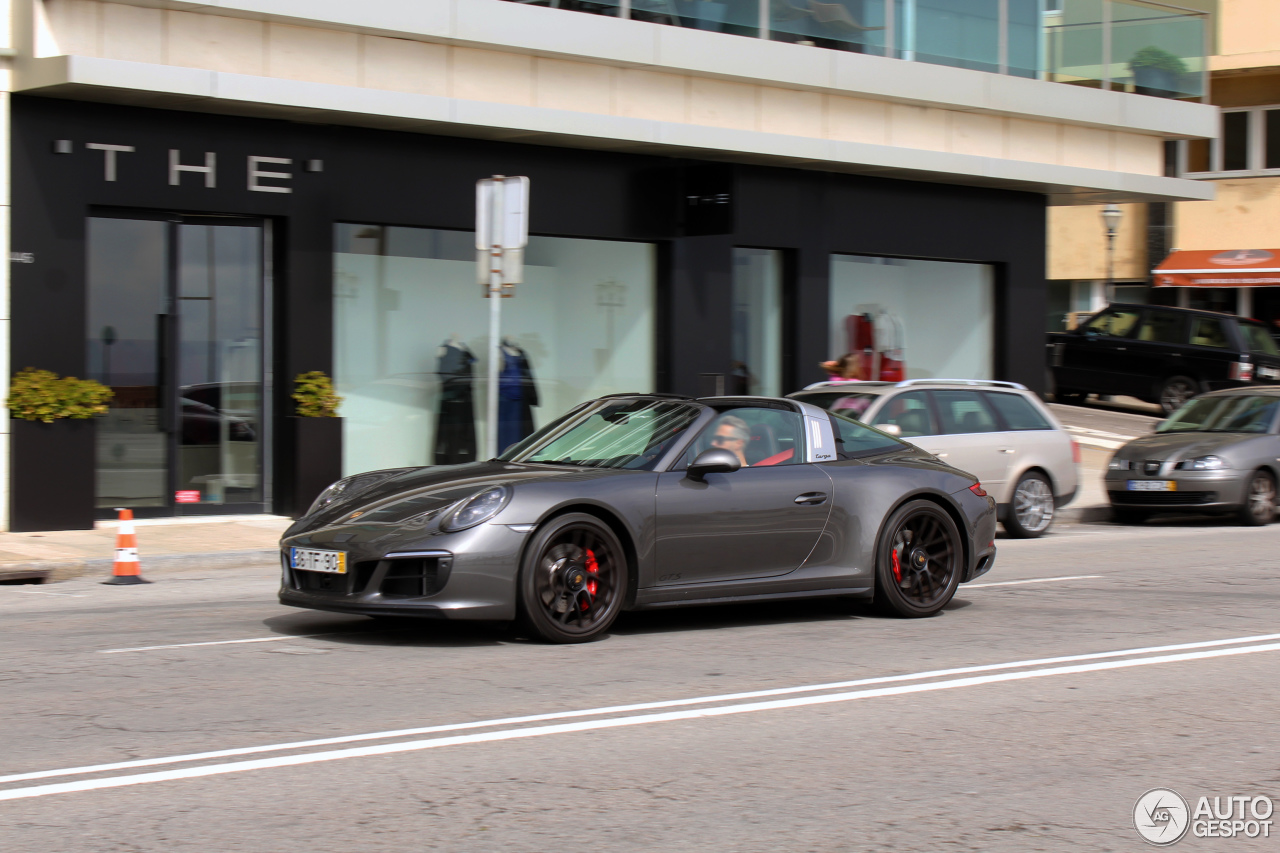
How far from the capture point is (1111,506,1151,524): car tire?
16.2m

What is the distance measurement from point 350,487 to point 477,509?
132 centimetres

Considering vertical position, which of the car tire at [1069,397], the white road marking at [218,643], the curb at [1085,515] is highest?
the car tire at [1069,397]

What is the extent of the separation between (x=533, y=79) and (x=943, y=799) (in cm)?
1218

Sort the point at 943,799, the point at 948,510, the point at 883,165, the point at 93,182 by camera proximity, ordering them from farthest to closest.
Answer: the point at 883,165
the point at 93,182
the point at 948,510
the point at 943,799

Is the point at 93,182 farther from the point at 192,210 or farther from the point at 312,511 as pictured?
the point at 312,511

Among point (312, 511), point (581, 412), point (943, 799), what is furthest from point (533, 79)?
point (943, 799)

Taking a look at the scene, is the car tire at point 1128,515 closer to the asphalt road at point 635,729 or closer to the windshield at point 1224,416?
the windshield at point 1224,416

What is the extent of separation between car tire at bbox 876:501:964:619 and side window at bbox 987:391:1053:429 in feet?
18.4

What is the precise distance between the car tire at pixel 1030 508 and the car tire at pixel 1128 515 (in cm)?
215

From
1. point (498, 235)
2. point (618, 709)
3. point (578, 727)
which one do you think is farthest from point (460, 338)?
point (578, 727)

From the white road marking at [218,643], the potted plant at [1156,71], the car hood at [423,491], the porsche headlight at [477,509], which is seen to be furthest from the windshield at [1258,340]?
the white road marking at [218,643]

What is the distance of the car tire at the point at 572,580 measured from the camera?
7145 millimetres

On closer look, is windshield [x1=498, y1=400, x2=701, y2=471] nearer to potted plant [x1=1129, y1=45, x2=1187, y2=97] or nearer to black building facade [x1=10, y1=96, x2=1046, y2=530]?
black building facade [x1=10, y1=96, x2=1046, y2=530]

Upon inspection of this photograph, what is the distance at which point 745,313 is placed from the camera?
18281mm
